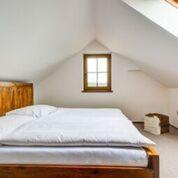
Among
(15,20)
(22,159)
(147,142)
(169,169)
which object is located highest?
(15,20)

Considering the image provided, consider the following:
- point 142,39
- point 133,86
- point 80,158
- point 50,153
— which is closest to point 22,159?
point 50,153

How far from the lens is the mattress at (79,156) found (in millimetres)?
1540

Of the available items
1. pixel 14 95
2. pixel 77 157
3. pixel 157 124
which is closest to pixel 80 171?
pixel 77 157

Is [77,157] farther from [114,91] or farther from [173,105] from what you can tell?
[173,105]

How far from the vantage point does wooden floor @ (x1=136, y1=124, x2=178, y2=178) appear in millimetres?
2163

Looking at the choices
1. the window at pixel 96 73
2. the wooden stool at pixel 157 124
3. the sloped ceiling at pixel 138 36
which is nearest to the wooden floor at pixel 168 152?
the wooden stool at pixel 157 124

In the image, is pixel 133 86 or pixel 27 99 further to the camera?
pixel 133 86

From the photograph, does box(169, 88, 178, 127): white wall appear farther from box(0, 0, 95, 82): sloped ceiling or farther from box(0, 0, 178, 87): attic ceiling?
box(0, 0, 95, 82): sloped ceiling

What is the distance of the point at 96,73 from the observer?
4.79 m

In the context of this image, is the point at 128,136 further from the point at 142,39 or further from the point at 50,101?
the point at 50,101

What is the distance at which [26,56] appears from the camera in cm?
281

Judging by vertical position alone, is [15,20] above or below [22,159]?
above

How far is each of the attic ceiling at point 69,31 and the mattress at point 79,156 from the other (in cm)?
112

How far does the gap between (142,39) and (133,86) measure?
1816 millimetres
